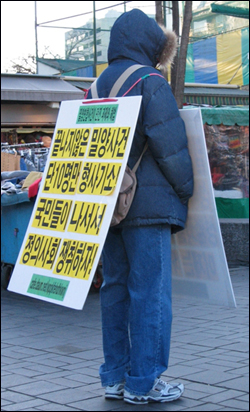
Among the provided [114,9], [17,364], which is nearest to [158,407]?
[17,364]

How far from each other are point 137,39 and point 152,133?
1.93ft

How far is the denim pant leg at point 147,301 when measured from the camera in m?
3.39

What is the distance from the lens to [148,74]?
3.34m

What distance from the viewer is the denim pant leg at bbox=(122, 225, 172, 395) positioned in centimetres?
339

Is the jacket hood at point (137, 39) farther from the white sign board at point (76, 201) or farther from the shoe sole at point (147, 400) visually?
the shoe sole at point (147, 400)

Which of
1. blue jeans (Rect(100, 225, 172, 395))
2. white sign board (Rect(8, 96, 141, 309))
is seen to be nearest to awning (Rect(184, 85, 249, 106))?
blue jeans (Rect(100, 225, 172, 395))

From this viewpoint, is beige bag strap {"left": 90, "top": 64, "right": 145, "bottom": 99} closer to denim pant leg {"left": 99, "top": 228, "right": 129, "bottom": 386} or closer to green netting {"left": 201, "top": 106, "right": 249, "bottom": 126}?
denim pant leg {"left": 99, "top": 228, "right": 129, "bottom": 386}

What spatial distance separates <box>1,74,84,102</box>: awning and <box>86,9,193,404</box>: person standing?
10.4 meters

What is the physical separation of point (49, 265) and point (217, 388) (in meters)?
1.36

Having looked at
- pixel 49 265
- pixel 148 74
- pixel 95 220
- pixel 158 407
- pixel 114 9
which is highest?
pixel 114 9

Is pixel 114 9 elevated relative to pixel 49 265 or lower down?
elevated

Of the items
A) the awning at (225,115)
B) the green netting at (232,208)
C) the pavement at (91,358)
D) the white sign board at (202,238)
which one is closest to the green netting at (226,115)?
the awning at (225,115)

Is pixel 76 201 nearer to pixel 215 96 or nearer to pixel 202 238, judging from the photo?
pixel 202 238

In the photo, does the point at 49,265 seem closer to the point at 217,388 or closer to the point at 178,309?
the point at 217,388
